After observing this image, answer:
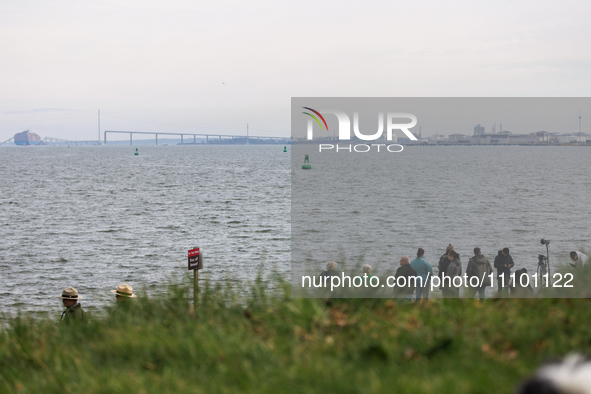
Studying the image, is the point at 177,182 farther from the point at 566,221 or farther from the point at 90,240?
the point at 566,221

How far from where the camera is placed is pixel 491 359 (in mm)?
4656

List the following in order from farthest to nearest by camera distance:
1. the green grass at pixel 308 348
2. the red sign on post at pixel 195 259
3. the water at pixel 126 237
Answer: the water at pixel 126 237 → the red sign on post at pixel 195 259 → the green grass at pixel 308 348

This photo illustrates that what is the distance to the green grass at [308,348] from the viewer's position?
4520 mm

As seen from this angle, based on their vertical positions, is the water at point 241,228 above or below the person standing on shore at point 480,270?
below

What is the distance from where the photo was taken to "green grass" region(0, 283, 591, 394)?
14.8 ft

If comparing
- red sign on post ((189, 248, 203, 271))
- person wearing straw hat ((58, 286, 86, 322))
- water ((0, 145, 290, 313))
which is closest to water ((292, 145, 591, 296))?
water ((0, 145, 290, 313))

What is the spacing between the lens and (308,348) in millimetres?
5254

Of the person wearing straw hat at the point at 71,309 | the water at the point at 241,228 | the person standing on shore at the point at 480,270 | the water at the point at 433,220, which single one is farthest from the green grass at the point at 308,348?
the person standing on shore at the point at 480,270

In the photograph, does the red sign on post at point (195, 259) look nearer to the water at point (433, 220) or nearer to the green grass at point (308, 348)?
the green grass at point (308, 348)

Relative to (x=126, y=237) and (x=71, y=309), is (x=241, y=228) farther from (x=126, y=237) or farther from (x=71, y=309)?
(x=71, y=309)


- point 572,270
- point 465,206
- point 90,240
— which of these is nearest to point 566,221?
point 465,206

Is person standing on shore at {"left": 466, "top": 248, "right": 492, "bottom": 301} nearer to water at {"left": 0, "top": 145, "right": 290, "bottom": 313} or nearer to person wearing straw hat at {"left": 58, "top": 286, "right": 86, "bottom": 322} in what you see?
water at {"left": 0, "top": 145, "right": 290, "bottom": 313}

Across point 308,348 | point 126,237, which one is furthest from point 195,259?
point 126,237

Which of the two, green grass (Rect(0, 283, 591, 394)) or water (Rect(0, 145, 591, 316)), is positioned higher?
green grass (Rect(0, 283, 591, 394))
